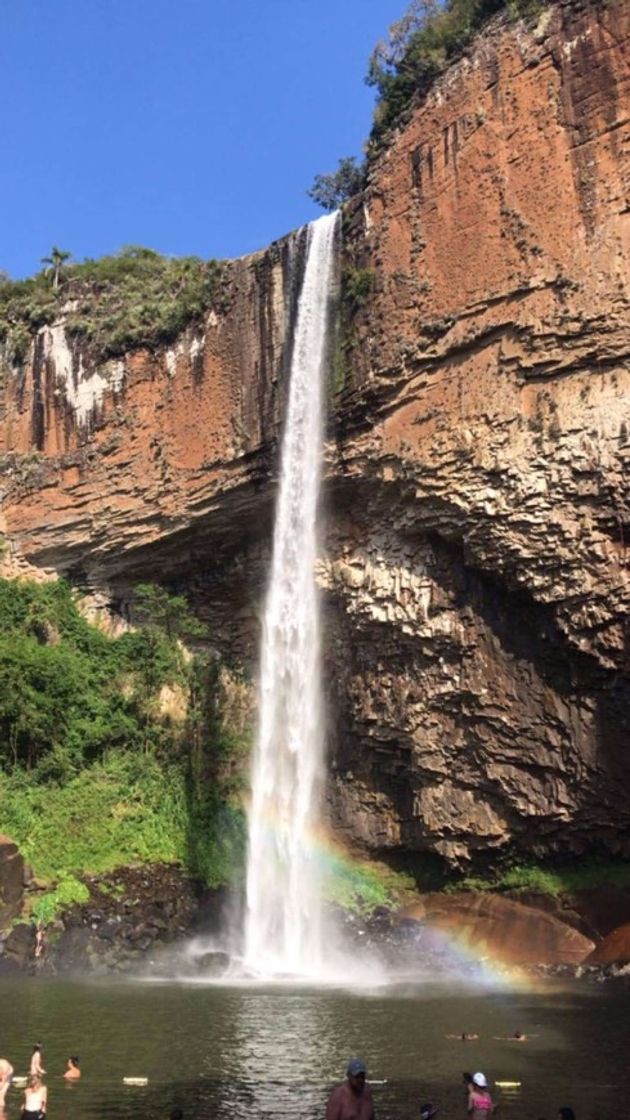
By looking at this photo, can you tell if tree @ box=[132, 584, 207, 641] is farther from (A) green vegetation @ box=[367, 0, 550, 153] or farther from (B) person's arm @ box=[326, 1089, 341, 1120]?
(B) person's arm @ box=[326, 1089, 341, 1120]

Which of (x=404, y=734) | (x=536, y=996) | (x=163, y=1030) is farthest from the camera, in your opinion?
(x=404, y=734)

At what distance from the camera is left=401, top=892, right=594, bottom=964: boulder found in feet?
61.6

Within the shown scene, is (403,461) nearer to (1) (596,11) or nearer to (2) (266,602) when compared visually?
(2) (266,602)

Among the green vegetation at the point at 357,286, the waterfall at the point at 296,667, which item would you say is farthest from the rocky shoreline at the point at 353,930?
the green vegetation at the point at 357,286

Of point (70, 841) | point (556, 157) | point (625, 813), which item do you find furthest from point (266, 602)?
point (556, 157)

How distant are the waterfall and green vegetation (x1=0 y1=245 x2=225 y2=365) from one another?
3.72m

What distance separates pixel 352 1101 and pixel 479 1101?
9.97 ft

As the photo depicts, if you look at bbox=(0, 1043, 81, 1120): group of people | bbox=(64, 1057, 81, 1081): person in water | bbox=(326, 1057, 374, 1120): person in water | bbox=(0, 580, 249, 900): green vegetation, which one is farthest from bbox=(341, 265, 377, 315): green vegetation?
bbox=(326, 1057, 374, 1120): person in water

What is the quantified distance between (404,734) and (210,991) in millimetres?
7943

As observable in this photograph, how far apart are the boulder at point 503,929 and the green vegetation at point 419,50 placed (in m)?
16.9

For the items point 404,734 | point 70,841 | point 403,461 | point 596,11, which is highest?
point 596,11

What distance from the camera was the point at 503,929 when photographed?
64.9 ft

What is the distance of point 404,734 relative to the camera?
2197cm

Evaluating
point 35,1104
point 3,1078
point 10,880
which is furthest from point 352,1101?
point 10,880
